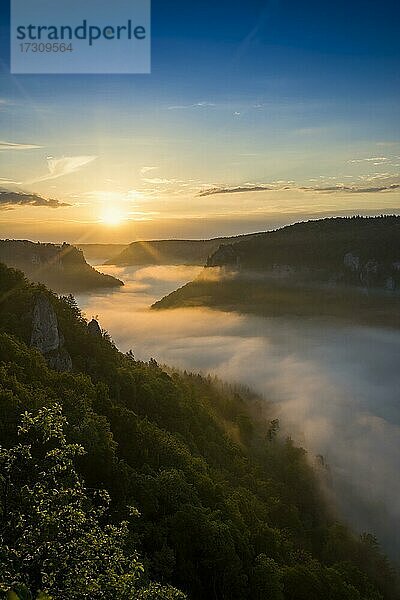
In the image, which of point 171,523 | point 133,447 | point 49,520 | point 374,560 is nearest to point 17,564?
point 49,520

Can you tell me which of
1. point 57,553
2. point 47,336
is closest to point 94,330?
point 47,336

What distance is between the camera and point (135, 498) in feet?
133

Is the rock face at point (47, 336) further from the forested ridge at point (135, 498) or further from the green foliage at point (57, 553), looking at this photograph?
the green foliage at point (57, 553)

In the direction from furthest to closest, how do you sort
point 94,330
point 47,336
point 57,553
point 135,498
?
point 94,330, point 47,336, point 135,498, point 57,553

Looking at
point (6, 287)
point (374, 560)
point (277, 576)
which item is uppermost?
point (6, 287)

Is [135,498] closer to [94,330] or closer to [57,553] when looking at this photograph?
[57,553]

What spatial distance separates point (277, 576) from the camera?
41219 mm

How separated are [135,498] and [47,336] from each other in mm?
34755

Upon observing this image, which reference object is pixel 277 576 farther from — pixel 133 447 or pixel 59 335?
pixel 59 335

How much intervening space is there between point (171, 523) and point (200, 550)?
10.6 ft

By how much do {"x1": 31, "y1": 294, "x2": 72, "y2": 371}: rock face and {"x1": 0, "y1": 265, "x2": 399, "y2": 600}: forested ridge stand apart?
1.71 m

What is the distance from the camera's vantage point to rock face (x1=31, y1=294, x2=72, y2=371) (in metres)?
67.9

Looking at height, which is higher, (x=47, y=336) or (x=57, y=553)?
(x=47, y=336)

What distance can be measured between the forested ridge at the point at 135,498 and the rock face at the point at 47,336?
5.60 ft
